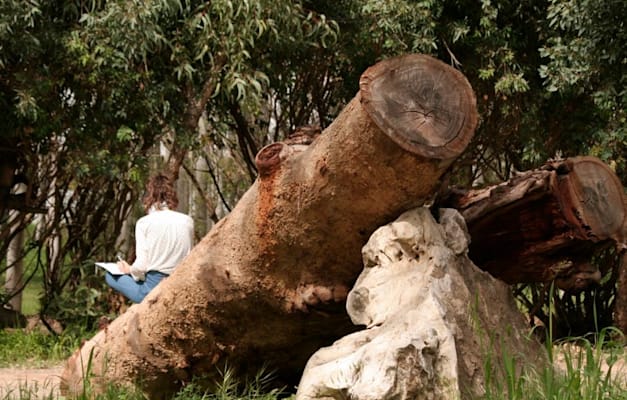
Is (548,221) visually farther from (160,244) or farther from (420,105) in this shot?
(160,244)

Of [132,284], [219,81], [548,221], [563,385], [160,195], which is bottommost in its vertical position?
[563,385]

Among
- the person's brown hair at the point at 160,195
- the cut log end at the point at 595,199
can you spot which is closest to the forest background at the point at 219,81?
the person's brown hair at the point at 160,195

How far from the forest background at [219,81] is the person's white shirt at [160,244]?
2139mm

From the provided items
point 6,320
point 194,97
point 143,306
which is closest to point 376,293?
point 143,306

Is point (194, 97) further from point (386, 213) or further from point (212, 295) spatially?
point (386, 213)

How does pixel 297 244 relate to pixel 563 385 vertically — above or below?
above

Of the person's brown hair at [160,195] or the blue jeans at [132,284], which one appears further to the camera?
the person's brown hair at [160,195]

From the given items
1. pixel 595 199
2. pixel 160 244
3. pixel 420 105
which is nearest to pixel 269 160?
pixel 420 105

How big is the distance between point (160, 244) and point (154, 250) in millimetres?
68

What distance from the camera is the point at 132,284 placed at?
7.83 metres

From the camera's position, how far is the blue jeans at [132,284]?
7785mm

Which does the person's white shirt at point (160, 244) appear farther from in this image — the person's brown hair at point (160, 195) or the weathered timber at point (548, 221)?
the weathered timber at point (548, 221)

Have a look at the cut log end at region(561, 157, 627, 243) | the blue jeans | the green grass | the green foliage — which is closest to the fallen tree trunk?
the cut log end at region(561, 157, 627, 243)

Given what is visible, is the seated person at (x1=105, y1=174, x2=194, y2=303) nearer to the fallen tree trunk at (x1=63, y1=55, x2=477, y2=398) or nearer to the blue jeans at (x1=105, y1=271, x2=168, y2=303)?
the blue jeans at (x1=105, y1=271, x2=168, y2=303)
